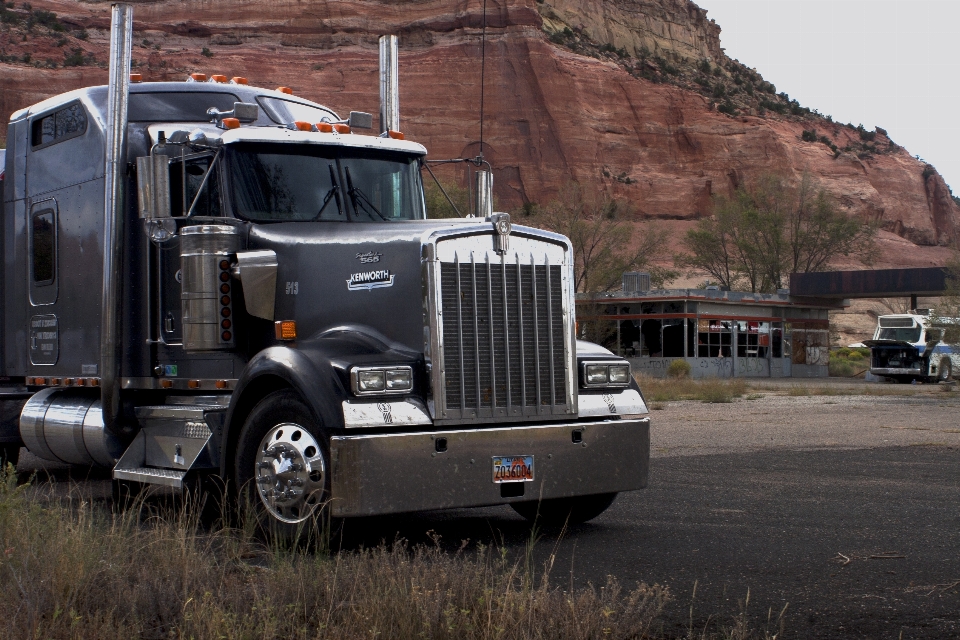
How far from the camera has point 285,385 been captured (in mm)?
7562

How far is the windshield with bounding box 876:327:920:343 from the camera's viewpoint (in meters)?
44.0

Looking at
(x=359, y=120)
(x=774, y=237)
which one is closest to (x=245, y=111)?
(x=359, y=120)

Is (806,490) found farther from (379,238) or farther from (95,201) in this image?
(95,201)

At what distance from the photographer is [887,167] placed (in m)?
118

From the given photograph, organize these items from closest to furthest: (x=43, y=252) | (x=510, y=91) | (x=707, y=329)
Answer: (x=43, y=252) → (x=707, y=329) → (x=510, y=91)

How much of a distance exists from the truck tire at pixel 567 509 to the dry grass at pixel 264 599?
2451 mm

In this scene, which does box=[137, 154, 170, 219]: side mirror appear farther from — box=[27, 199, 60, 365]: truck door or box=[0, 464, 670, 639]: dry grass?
box=[0, 464, 670, 639]: dry grass

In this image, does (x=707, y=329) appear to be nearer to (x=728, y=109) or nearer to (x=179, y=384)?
(x=179, y=384)

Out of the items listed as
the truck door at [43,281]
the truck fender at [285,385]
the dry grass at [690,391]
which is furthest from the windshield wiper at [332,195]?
the dry grass at [690,391]

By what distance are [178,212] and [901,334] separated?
4049 cm

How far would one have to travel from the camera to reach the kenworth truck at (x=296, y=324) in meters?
7.25

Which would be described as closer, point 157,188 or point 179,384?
point 157,188

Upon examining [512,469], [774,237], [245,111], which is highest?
[774,237]

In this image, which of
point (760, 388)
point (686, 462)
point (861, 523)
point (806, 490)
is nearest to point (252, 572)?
point (861, 523)
